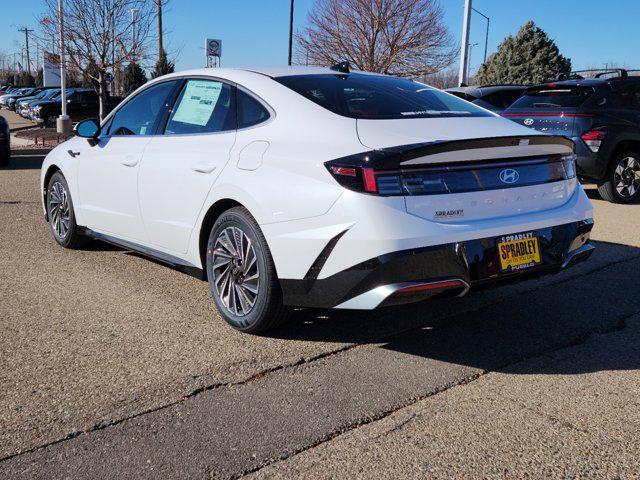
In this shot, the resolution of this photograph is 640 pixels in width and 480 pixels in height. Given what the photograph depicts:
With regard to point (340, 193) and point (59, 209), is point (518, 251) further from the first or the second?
point (59, 209)

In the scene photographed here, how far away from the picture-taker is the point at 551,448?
275cm

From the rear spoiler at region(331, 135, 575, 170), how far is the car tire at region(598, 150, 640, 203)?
620 cm

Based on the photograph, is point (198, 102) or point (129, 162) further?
point (129, 162)

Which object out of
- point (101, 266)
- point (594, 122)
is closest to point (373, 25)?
point (594, 122)

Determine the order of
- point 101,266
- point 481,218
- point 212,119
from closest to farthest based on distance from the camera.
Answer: point 481,218, point 212,119, point 101,266

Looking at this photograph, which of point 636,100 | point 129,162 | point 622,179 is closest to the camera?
point 129,162

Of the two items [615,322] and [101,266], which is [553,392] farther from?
[101,266]

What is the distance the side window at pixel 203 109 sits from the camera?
14.0ft

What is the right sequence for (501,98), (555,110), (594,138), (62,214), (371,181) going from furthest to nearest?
(501,98)
(555,110)
(594,138)
(62,214)
(371,181)

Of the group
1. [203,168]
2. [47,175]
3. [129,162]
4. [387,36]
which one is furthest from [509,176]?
[387,36]

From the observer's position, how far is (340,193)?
330 centimetres

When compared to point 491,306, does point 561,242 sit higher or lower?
higher

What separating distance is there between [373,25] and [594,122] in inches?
942

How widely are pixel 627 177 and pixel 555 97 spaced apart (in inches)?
58.8
